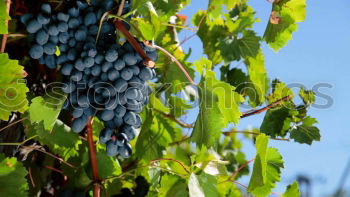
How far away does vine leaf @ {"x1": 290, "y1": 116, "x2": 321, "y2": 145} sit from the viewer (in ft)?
4.96

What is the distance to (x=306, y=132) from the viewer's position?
5.01ft

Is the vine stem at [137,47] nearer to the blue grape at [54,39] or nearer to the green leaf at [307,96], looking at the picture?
the blue grape at [54,39]

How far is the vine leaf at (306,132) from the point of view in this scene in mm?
1512

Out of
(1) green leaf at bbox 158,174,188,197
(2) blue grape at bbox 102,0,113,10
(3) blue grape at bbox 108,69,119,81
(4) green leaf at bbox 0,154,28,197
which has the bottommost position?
(4) green leaf at bbox 0,154,28,197

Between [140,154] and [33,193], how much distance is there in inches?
12.6

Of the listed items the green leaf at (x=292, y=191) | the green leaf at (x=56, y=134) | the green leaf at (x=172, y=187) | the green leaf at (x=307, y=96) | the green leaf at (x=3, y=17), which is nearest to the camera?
the green leaf at (x=3, y=17)

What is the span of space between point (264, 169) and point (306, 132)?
1.01ft

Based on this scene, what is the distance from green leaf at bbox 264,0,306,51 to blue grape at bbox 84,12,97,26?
0.50m

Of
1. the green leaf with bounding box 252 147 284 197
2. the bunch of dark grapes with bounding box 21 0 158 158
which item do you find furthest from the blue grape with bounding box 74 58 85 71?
the green leaf with bounding box 252 147 284 197

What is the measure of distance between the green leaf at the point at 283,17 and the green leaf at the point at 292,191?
41cm

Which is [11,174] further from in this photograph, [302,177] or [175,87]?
[302,177]

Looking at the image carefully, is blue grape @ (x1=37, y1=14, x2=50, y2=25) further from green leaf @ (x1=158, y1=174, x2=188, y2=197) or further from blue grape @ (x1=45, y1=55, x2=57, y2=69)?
green leaf @ (x1=158, y1=174, x2=188, y2=197)

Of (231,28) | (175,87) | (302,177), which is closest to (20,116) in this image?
(175,87)

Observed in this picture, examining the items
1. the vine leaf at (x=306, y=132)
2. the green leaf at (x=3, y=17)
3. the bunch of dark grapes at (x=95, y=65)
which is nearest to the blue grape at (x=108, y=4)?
the bunch of dark grapes at (x=95, y=65)
